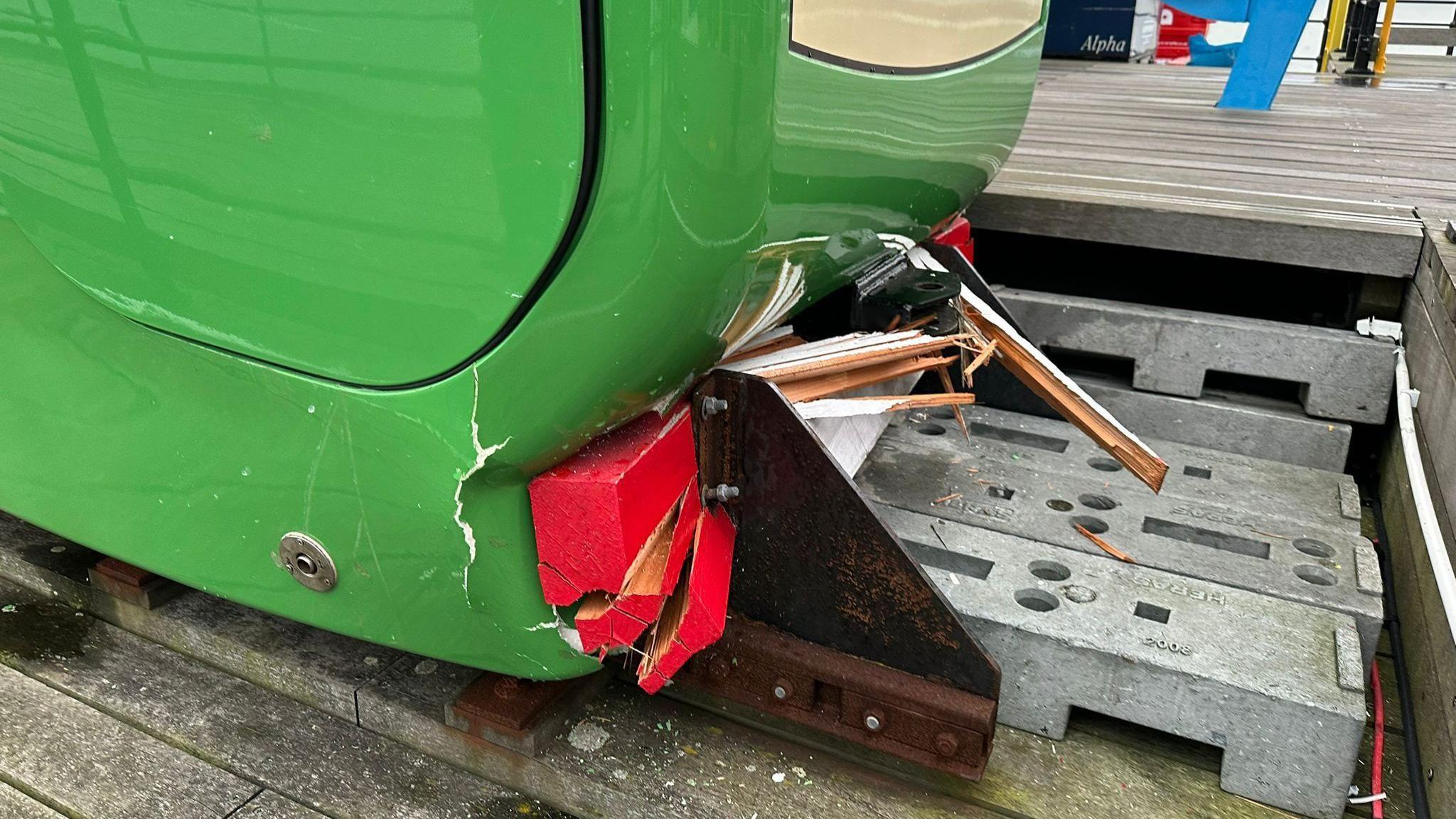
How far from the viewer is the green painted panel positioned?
790mm

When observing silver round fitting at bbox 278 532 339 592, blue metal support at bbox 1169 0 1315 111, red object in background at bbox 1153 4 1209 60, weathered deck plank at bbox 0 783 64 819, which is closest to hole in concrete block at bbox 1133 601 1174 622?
silver round fitting at bbox 278 532 339 592

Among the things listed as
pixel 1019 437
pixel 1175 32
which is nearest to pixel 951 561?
pixel 1019 437

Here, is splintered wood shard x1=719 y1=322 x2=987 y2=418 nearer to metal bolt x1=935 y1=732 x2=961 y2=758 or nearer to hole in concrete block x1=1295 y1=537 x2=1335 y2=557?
metal bolt x1=935 y1=732 x2=961 y2=758

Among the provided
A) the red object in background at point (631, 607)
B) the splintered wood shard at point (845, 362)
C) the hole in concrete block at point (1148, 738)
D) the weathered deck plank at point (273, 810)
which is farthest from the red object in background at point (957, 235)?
the weathered deck plank at point (273, 810)

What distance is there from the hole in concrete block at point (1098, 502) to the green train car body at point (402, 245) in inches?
26.4

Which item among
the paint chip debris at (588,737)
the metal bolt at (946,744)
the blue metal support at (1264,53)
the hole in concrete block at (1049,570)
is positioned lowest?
the paint chip debris at (588,737)

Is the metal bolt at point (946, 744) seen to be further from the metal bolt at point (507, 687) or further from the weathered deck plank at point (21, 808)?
the weathered deck plank at point (21, 808)

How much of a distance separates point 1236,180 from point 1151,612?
169cm

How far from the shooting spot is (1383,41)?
661cm

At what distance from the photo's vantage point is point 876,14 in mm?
1040

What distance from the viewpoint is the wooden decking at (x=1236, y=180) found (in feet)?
6.87

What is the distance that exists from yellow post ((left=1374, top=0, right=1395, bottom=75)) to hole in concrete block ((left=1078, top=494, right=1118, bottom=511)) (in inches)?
250

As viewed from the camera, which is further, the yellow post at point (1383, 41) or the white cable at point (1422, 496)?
the yellow post at point (1383, 41)

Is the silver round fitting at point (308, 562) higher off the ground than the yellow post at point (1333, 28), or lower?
lower
